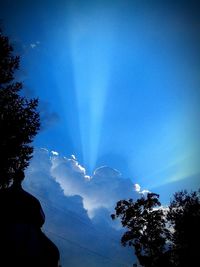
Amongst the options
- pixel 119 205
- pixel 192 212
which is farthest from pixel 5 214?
pixel 192 212

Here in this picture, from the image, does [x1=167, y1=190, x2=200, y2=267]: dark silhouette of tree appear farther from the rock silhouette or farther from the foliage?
the rock silhouette

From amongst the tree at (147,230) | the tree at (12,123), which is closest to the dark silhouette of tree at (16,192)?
the tree at (12,123)

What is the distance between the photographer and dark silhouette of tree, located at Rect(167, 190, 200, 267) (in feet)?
115

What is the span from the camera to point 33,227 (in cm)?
1933

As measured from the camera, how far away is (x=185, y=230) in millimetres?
37625

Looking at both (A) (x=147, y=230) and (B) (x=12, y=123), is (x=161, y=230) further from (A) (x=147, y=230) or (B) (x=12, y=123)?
(B) (x=12, y=123)

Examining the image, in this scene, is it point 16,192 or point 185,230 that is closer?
point 16,192

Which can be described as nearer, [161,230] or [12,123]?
[12,123]

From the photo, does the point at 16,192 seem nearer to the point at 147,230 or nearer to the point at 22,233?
the point at 22,233

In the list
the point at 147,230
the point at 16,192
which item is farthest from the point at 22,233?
the point at 147,230

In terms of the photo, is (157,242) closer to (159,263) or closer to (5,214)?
(159,263)

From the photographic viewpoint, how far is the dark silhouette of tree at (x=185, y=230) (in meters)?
34.9

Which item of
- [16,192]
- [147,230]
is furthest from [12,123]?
[147,230]

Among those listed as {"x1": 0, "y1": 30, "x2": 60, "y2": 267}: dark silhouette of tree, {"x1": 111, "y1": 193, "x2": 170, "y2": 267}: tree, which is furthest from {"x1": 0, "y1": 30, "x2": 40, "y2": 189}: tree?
{"x1": 111, "y1": 193, "x2": 170, "y2": 267}: tree
